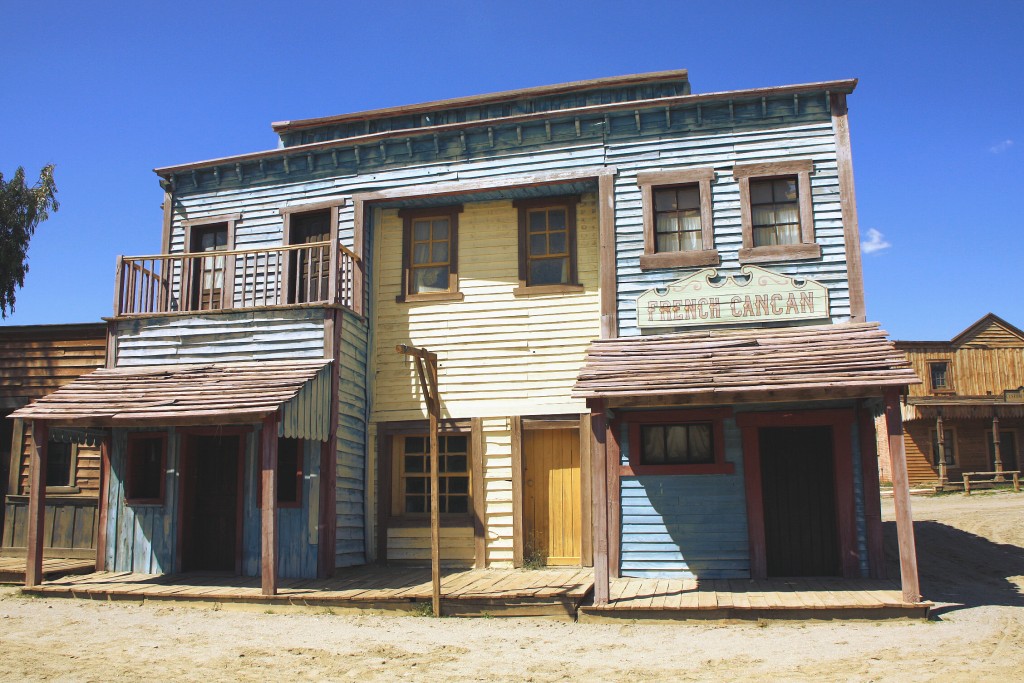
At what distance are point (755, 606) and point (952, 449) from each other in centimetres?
2405

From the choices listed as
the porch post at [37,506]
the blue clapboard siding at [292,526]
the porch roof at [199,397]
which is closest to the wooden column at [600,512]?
the porch roof at [199,397]

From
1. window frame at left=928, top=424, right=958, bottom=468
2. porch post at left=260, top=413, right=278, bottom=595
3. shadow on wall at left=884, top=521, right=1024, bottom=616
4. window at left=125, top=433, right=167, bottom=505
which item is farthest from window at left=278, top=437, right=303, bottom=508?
window frame at left=928, top=424, right=958, bottom=468

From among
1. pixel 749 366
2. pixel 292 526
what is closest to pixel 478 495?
pixel 292 526

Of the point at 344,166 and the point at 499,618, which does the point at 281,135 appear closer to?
the point at 344,166

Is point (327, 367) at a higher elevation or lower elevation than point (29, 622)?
higher

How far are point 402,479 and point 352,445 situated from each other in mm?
985

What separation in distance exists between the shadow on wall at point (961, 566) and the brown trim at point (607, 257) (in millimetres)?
4937

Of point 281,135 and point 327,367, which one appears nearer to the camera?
point 327,367

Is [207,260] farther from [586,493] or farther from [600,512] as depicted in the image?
[600,512]

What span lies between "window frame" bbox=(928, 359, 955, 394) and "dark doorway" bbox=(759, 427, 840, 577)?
24.2 m

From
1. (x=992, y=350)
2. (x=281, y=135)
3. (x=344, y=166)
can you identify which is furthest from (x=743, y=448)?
(x=992, y=350)

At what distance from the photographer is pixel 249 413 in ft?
33.0


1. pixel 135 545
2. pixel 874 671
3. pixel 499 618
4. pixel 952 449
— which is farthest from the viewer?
pixel 952 449

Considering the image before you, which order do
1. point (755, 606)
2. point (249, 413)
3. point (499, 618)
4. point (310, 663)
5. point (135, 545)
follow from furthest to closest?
point (135, 545), point (249, 413), point (499, 618), point (755, 606), point (310, 663)
